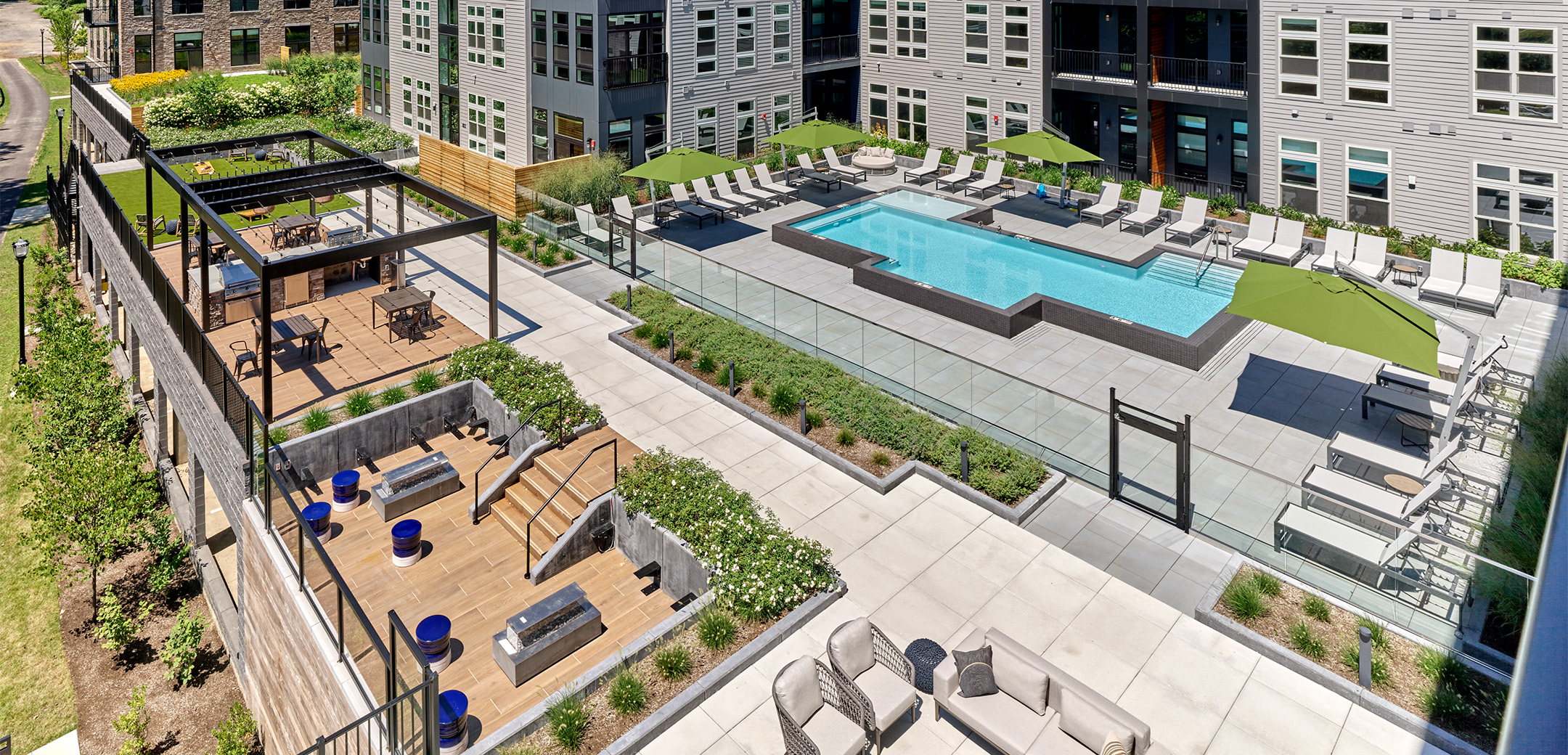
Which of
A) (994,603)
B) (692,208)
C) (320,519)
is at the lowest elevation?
(994,603)

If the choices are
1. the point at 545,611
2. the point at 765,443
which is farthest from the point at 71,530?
the point at 765,443

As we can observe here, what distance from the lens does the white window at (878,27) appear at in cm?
3353

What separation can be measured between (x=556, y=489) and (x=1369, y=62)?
2190cm

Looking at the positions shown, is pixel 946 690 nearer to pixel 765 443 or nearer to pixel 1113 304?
pixel 765 443

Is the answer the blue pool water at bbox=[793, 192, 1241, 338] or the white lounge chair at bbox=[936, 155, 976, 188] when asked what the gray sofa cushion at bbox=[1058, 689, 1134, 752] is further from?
the white lounge chair at bbox=[936, 155, 976, 188]

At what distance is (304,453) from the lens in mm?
14266

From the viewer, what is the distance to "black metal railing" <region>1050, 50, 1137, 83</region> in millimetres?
28953

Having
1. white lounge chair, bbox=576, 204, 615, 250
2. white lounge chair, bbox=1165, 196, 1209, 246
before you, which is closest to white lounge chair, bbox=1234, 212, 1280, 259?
white lounge chair, bbox=1165, 196, 1209, 246

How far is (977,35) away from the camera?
30953mm

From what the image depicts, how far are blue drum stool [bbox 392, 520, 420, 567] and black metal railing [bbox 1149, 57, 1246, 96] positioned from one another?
23.5 metres

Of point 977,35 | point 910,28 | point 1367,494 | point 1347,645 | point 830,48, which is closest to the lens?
point 1347,645

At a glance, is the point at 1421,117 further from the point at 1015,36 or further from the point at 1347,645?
the point at 1347,645

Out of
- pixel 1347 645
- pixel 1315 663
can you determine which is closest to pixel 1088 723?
pixel 1315 663

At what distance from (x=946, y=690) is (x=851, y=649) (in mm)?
979
